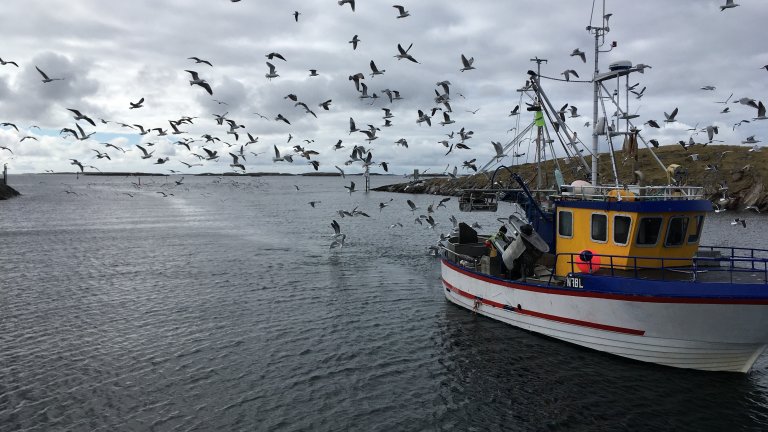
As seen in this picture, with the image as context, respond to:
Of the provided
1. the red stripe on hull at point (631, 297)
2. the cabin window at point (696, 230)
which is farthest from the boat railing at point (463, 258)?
the cabin window at point (696, 230)

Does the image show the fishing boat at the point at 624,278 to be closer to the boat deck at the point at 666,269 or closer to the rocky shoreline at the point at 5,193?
the boat deck at the point at 666,269

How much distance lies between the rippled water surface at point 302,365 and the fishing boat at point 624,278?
788mm

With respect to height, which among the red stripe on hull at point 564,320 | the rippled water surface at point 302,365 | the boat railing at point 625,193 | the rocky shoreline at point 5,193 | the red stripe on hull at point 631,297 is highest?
the rocky shoreline at point 5,193

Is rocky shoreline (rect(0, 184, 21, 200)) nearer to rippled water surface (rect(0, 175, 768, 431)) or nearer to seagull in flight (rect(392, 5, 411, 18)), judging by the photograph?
rippled water surface (rect(0, 175, 768, 431))

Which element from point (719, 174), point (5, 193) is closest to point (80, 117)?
point (719, 174)

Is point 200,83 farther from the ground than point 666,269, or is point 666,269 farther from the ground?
point 200,83

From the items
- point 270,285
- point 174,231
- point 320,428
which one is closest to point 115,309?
point 270,285

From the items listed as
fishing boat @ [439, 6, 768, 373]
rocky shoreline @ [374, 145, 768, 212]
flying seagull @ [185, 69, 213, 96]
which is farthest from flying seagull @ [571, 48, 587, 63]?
rocky shoreline @ [374, 145, 768, 212]

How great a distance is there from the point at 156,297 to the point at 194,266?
9.28 metres

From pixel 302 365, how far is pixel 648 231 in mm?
13443

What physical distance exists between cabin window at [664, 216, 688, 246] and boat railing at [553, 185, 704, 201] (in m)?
0.88

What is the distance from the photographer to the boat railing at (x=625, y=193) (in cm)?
1914

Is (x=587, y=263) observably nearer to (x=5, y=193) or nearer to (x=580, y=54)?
(x=580, y=54)

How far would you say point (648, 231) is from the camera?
19.0 metres
